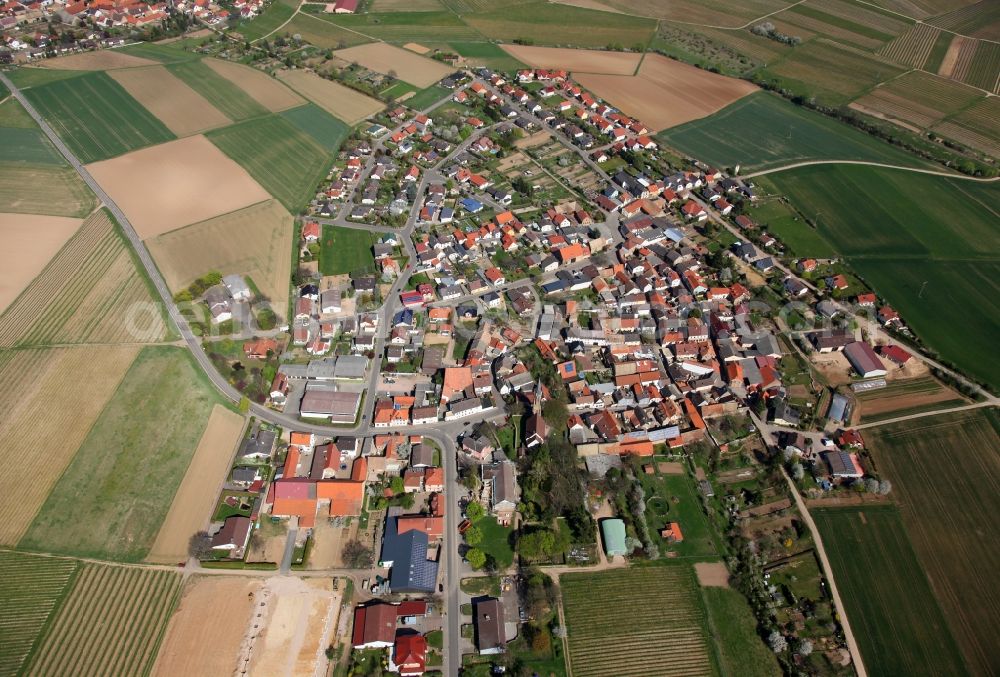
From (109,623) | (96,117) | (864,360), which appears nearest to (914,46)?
(864,360)

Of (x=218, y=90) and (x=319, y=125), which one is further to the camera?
(x=218, y=90)

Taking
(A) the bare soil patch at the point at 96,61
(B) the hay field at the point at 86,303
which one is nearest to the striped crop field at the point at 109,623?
(B) the hay field at the point at 86,303

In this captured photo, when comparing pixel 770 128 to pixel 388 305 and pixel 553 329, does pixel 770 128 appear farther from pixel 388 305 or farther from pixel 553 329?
pixel 388 305

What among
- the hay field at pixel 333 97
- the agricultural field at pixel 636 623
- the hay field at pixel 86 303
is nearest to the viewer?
the agricultural field at pixel 636 623

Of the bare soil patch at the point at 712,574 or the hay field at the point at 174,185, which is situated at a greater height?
the hay field at the point at 174,185

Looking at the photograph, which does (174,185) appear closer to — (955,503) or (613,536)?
(613,536)

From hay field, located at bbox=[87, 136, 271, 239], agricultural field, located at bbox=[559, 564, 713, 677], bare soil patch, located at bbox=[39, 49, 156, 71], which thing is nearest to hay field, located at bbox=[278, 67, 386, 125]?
hay field, located at bbox=[87, 136, 271, 239]

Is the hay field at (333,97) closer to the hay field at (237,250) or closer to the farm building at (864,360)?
the hay field at (237,250)

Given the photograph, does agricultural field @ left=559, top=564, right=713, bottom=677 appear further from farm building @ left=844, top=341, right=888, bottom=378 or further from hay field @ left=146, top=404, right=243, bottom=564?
farm building @ left=844, top=341, right=888, bottom=378
